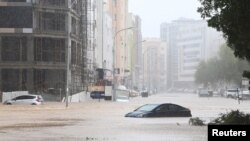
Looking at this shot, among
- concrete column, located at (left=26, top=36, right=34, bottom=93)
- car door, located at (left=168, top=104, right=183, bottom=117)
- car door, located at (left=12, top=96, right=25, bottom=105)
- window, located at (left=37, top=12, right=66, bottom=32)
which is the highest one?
window, located at (left=37, top=12, right=66, bottom=32)

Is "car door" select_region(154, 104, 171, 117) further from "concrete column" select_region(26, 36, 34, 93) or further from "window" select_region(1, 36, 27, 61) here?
"window" select_region(1, 36, 27, 61)

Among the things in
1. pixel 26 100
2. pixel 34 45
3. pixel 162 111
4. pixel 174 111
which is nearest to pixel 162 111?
pixel 162 111

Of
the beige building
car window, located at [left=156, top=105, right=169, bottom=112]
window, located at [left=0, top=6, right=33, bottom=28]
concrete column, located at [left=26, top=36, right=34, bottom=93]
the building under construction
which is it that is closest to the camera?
car window, located at [left=156, top=105, right=169, bottom=112]

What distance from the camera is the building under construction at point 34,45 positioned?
250 feet

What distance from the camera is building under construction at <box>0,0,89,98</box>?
76.3 m

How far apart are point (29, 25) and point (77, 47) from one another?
11.8 metres

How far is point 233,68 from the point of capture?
368 feet

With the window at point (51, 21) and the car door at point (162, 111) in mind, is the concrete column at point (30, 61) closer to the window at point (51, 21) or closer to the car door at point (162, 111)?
the window at point (51, 21)

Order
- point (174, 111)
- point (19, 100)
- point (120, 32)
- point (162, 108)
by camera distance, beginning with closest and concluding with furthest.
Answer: point (162, 108) → point (174, 111) → point (19, 100) → point (120, 32)

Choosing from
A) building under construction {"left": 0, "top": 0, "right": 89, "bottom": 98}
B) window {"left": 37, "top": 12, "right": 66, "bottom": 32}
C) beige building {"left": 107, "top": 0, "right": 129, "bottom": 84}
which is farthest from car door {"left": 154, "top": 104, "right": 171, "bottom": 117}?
beige building {"left": 107, "top": 0, "right": 129, "bottom": 84}

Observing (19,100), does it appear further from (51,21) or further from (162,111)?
(162,111)

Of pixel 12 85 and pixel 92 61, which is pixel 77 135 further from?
pixel 92 61

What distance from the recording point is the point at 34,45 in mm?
77375

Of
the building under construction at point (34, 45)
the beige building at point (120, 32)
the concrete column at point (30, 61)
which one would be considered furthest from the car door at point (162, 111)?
the beige building at point (120, 32)
